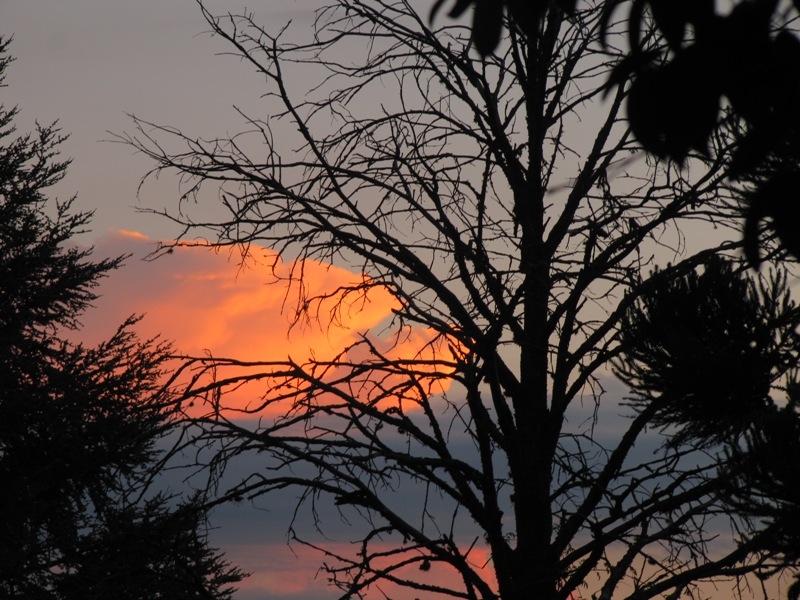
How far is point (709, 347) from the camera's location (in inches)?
271

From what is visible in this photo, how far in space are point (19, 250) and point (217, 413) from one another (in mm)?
13892

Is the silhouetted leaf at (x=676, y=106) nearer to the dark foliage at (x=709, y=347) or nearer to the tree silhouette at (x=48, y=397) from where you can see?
the dark foliage at (x=709, y=347)

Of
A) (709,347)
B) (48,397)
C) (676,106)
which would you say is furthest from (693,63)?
(48,397)

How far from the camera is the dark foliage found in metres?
6.84

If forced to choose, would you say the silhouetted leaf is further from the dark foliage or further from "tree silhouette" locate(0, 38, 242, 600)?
"tree silhouette" locate(0, 38, 242, 600)

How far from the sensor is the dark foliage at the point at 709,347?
6.84m

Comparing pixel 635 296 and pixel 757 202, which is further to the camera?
pixel 635 296

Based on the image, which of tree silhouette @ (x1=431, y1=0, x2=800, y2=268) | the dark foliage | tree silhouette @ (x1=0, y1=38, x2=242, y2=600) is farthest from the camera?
tree silhouette @ (x1=0, y1=38, x2=242, y2=600)

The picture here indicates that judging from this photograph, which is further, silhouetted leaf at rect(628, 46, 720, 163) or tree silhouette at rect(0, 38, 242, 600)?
tree silhouette at rect(0, 38, 242, 600)

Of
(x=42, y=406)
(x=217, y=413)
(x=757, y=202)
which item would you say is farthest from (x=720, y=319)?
(x=42, y=406)

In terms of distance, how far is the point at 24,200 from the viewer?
2006 cm

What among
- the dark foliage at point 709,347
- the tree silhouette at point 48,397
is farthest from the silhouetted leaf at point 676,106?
the tree silhouette at point 48,397

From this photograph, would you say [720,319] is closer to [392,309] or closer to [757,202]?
[392,309]

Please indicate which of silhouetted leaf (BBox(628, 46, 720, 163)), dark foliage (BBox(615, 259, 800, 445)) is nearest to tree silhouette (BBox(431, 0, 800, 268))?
silhouetted leaf (BBox(628, 46, 720, 163))
